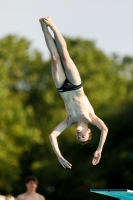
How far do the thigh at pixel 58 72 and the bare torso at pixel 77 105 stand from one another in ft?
0.73

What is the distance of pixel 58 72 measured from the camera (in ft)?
45.6

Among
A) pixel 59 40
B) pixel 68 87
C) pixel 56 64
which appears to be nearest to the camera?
pixel 59 40

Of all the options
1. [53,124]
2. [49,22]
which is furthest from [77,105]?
[53,124]

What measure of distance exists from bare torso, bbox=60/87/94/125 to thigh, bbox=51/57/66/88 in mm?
222

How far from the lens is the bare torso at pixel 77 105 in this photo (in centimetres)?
1383

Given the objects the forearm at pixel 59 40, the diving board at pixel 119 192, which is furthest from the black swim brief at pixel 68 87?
the diving board at pixel 119 192

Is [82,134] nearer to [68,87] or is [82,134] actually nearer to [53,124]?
[68,87]

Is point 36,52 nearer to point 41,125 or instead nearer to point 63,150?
point 41,125

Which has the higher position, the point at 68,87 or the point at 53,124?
the point at 68,87

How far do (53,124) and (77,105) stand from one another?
1386 inches

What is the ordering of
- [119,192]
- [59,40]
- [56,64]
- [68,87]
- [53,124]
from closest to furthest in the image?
1. [119,192]
2. [59,40]
3. [68,87]
4. [56,64]
5. [53,124]

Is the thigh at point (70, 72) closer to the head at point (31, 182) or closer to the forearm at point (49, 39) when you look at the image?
the forearm at point (49, 39)

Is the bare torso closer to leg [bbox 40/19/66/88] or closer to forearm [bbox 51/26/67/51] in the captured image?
leg [bbox 40/19/66/88]

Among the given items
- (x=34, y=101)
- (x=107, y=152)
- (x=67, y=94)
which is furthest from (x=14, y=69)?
(x=67, y=94)
